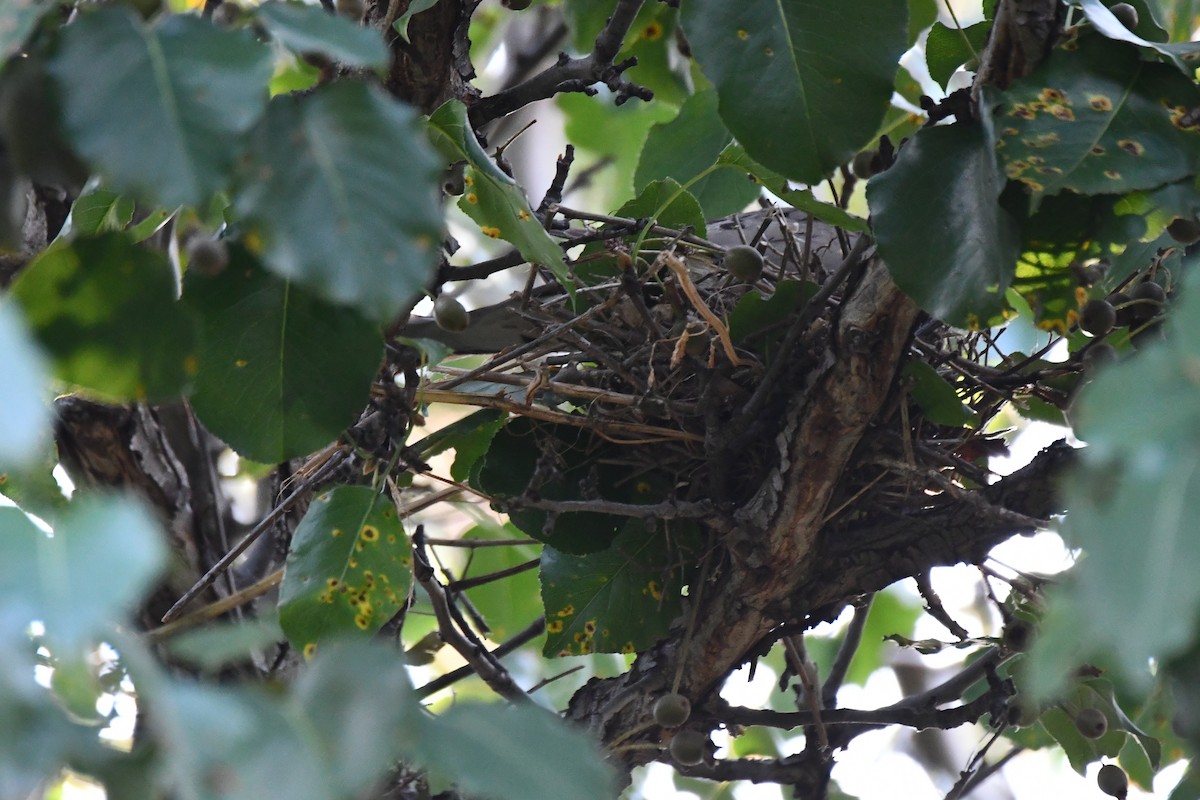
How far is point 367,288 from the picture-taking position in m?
0.50

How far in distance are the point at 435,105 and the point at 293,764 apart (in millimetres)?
742

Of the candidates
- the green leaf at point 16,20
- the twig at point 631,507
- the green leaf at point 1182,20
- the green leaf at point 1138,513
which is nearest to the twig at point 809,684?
the twig at point 631,507

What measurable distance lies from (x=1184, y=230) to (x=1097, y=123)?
7.0 inches

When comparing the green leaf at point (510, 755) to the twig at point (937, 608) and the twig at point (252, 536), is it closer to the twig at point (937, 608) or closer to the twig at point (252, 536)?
the twig at point (252, 536)

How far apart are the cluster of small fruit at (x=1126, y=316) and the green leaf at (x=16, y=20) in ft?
2.45

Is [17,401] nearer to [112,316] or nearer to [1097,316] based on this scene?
[112,316]

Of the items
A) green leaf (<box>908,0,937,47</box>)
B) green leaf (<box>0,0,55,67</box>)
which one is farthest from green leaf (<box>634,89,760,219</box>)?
green leaf (<box>0,0,55,67</box>)

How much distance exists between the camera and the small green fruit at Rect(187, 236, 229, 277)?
27.8 inches

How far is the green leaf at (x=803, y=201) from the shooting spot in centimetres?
92

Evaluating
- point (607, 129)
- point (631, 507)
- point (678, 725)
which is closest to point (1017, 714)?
Answer: point (678, 725)

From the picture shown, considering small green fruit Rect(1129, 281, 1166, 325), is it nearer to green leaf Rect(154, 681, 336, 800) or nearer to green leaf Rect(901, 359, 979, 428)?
green leaf Rect(901, 359, 979, 428)

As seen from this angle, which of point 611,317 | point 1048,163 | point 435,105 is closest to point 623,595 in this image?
point 611,317

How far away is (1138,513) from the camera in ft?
1.22

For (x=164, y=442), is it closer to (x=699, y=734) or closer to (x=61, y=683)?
(x=699, y=734)
